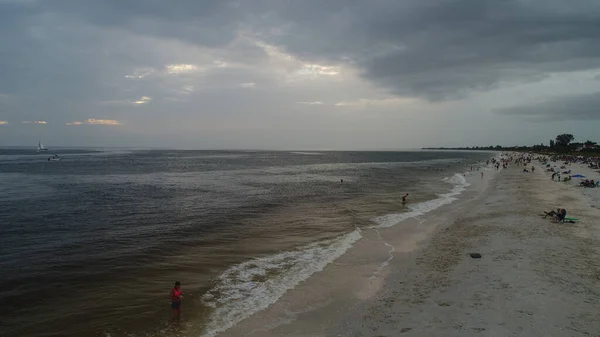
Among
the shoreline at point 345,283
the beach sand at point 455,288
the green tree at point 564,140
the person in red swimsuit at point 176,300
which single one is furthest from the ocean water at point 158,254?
the green tree at point 564,140

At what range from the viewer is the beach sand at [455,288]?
10922mm

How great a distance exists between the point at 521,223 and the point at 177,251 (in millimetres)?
23751

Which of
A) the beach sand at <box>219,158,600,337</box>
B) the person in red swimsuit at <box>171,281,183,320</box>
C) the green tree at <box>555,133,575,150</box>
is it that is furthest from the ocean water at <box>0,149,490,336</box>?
the green tree at <box>555,133,575,150</box>

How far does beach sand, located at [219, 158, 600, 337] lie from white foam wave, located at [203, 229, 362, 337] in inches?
22.7

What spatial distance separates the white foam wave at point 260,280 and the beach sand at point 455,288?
578 millimetres

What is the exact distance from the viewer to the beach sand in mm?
10922

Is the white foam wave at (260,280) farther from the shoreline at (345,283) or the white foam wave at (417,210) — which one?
the white foam wave at (417,210)

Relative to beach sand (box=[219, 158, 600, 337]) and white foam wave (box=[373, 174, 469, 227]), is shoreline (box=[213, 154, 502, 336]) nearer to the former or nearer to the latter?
beach sand (box=[219, 158, 600, 337])

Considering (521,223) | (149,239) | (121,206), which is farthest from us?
(121,206)

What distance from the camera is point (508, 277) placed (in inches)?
574

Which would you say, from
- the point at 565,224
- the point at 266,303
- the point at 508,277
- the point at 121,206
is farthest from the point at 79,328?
the point at 565,224

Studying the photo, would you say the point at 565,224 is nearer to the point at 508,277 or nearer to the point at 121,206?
the point at 508,277

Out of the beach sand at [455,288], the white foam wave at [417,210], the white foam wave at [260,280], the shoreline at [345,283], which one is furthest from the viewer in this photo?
the white foam wave at [417,210]

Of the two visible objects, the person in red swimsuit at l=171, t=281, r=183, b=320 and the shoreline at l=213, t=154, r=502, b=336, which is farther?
the person in red swimsuit at l=171, t=281, r=183, b=320
